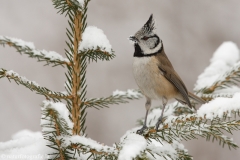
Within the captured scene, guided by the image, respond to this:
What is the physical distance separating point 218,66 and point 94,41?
4.78 feet

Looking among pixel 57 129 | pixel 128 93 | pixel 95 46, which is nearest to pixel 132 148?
pixel 57 129

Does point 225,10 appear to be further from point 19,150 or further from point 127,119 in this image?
point 19,150

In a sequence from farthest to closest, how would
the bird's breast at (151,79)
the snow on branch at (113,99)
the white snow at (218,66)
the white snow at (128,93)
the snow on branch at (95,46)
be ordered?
the bird's breast at (151,79)
the white snow at (218,66)
the white snow at (128,93)
the snow on branch at (113,99)
the snow on branch at (95,46)

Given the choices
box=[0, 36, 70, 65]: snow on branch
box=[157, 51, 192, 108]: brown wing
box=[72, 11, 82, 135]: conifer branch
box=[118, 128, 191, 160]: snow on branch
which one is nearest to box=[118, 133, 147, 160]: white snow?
box=[118, 128, 191, 160]: snow on branch

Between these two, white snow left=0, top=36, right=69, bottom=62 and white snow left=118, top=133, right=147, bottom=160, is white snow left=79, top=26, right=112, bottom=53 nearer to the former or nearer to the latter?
white snow left=0, top=36, right=69, bottom=62

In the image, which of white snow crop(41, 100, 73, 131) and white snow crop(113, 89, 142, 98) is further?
white snow crop(113, 89, 142, 98)

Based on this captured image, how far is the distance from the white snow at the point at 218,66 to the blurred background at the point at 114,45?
3150mm

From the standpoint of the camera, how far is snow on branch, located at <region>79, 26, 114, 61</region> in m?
1.80

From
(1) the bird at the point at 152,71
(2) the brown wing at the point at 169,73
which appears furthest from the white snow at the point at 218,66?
(2) the brown wing at the point at 169,73

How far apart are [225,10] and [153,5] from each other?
138 cm

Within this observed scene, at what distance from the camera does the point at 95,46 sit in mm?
1800

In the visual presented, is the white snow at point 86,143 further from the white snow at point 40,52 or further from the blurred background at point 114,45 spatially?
the blurred background at point 114,45

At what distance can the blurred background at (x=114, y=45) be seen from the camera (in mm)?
6156

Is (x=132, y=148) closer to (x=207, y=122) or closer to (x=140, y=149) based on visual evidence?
(x=140, y=149)
